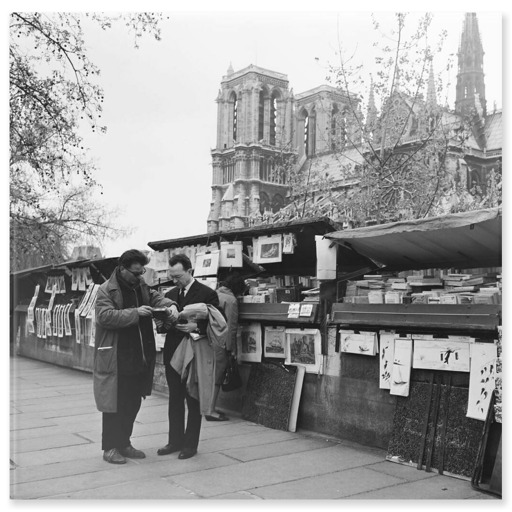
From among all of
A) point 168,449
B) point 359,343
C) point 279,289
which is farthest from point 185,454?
point 279,289

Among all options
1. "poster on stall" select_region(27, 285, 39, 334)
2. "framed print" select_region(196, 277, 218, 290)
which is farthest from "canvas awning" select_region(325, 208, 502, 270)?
"poster on stall" select_region(27, 285, 39, 334)

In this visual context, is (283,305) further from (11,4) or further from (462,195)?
(462,195)

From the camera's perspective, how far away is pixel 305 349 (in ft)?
18.8

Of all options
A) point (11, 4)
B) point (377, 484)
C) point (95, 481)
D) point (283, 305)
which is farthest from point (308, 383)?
point (11, 4)

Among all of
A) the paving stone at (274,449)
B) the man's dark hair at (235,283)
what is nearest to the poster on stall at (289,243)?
the man's dark hair at (235,283)

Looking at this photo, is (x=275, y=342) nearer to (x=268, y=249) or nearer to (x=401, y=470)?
(x=268, y=249)

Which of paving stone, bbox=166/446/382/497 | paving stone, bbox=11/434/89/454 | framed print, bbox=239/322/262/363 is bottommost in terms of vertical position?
paving stone, bbox=11/434/89/454

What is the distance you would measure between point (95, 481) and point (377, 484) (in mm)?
1920

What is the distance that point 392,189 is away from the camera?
11914 millimetres

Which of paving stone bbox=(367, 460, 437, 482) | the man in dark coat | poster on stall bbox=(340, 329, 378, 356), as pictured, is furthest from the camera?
poster on stall bbox=(340, 329, 378, 356)

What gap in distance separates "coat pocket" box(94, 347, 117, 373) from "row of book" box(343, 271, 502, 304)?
2036mm

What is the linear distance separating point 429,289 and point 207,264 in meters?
2.71

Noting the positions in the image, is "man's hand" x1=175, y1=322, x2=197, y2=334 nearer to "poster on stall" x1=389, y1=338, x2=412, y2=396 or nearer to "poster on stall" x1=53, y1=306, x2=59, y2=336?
"poster on stall" x1=389, y1=338, x2=412, y2=396

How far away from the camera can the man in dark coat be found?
4809 millimetres
